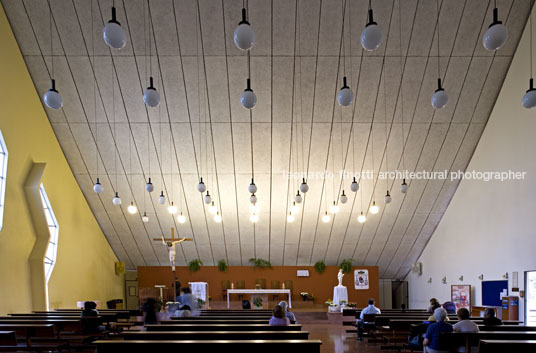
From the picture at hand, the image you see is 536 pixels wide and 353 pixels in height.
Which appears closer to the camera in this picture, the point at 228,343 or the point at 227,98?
the point at 228,343

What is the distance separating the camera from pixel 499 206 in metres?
10.3

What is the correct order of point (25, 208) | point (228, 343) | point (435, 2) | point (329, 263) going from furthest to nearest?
point (329, 263), point (25, 208), point (435, 2), point (228, 343)

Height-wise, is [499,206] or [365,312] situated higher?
[499,206]

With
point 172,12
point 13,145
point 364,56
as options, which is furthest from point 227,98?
point 13,145

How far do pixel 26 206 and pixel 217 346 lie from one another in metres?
7.85

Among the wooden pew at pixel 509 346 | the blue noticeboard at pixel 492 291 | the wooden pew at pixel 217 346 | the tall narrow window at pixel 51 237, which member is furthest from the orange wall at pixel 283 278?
the wooden pew at pixel 217 346

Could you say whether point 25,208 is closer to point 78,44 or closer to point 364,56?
point 78,44

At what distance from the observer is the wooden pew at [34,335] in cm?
565

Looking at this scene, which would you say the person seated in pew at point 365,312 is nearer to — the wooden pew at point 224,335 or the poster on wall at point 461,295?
the poster on wall at point 461,295

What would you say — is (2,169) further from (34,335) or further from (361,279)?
(361,279)

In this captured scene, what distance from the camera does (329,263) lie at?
16.3m

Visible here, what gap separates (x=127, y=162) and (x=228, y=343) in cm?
864

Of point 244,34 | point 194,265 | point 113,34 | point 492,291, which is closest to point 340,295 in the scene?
point 492,291

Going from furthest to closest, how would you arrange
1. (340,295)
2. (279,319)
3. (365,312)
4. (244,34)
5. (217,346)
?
(340,295)
(365,312)
(279,319)
(244,34)
(217,346)
